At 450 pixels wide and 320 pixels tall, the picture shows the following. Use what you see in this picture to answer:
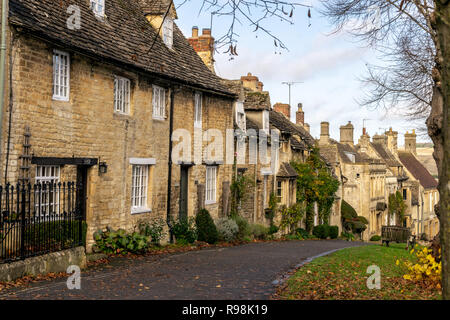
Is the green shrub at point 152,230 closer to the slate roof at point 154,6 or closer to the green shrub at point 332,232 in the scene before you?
the slate roof at point 154,6

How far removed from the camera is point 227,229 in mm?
22469

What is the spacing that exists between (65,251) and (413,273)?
26.1 feet

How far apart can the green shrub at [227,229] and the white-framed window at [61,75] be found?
1013cm

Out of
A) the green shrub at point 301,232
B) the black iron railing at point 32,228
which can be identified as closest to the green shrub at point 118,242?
the black iron railing at point 32,228

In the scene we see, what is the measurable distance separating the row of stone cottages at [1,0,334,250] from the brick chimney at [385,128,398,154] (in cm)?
3797

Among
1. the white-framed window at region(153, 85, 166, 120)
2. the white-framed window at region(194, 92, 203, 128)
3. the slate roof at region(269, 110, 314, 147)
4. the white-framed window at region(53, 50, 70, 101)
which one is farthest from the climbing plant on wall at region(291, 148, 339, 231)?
the white-framed window at region(53, 50, 70, 101)

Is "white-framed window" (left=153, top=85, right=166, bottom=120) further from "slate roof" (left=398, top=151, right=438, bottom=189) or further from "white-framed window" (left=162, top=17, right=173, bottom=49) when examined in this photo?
"slate roof" (left=398, top=151, right=438, bottom=189)

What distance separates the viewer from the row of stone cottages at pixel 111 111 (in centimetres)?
1277

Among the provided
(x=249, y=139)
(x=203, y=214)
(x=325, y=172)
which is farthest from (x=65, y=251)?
(x=325, y=172)

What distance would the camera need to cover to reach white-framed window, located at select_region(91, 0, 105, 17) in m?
17.3

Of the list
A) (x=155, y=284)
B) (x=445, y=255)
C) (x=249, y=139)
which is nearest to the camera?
(x=445, y=255)

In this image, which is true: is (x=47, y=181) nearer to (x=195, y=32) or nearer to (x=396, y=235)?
(x=195, y=32)

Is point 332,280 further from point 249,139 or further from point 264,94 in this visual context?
point 264,94
